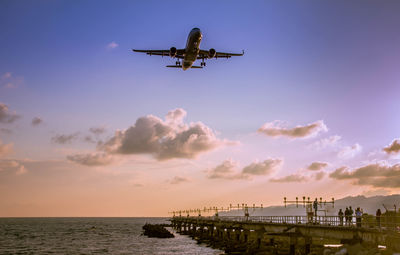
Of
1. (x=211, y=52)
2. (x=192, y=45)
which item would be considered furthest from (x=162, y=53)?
(x=192, y=45)

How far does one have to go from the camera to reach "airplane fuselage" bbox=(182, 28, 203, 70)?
2207 inches

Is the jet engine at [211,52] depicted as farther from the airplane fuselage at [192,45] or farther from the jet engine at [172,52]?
the jet engine at [172,52]

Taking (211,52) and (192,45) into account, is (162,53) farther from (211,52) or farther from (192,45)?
(192,45)

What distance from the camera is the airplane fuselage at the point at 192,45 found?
56062 mm

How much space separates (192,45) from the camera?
190 feet

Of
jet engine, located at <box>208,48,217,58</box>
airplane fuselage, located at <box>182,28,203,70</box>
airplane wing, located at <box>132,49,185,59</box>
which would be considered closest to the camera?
airplane fuselage, located at <box>182,28,203,70</box>

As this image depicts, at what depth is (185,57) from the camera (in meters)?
61.5

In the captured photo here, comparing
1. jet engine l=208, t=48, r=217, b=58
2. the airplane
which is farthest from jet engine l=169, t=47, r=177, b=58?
jet engine l=208, t=48, r=217, b=58

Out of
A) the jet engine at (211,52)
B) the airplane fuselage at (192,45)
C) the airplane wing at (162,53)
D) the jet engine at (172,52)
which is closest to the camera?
the airplane fuselage at (192,45)

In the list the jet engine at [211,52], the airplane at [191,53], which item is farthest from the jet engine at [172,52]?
the jet engine at [211,52]

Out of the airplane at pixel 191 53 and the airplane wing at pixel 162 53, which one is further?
the airplane wing at pixel 162 53

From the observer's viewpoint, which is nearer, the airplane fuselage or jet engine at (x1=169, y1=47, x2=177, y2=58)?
the airplane fuselage

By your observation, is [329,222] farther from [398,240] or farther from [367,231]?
[398,240]

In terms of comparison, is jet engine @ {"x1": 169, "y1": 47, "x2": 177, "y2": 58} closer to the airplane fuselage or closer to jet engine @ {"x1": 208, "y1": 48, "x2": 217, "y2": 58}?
the airplane fuselage
